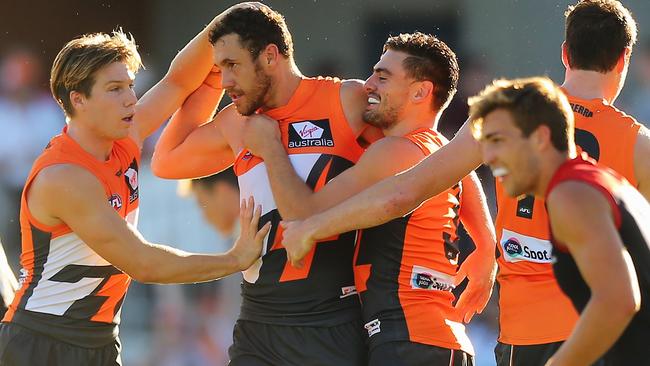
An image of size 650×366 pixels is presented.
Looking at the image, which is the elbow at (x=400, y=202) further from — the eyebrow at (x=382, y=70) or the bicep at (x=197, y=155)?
the bicep at (x=197, y=155)

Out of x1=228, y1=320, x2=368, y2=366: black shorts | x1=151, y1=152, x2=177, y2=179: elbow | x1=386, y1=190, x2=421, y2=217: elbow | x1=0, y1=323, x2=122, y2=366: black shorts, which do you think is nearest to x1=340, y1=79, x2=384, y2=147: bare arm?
x1=386, y1=190, x2=421, y2=217: elbow

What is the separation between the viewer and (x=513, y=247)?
5223 mm

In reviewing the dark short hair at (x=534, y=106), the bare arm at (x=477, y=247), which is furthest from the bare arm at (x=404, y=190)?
the dark short hair at (x=534, y=106)

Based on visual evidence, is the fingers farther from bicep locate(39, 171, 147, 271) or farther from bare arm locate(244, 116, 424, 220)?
bicep locate(39, 171, 147, 271)

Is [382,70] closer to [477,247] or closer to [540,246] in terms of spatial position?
[477,247]

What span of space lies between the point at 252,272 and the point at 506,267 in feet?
4.08

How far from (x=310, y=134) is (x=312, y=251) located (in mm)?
590

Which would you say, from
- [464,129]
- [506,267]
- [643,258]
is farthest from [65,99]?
[643,258]

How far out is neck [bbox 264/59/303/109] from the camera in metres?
5.52

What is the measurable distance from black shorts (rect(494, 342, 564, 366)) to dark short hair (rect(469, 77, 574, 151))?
1520 mm

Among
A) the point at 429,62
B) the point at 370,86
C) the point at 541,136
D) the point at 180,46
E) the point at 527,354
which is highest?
the point at 180,46

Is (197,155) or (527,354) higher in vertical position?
(197,155)

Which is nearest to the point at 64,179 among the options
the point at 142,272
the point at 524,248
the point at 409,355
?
the point at 142,272

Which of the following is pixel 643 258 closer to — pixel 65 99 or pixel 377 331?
pixel 377 331
